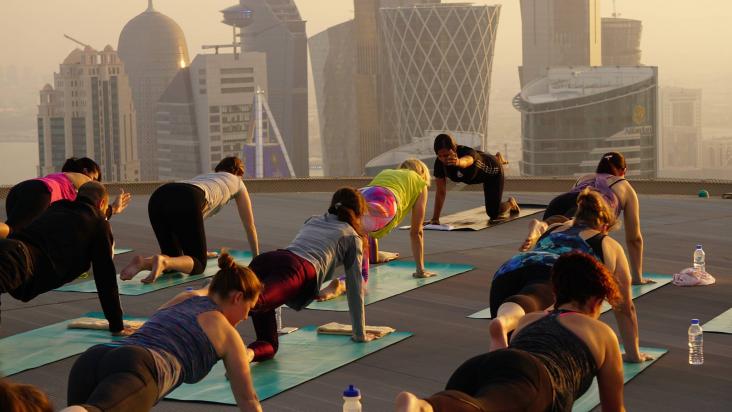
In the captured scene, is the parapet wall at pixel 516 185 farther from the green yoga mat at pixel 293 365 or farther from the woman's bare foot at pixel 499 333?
the woman's bare foot at pixel 499 333

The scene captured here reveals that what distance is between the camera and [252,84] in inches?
7244

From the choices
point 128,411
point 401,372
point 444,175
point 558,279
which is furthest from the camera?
point 444,175

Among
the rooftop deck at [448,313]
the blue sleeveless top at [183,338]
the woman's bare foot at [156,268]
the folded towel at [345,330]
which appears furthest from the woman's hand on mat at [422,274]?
the blue sleeveless top at [183,338]

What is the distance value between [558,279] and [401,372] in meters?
1.99

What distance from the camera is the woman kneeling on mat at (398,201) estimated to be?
25.7 feet

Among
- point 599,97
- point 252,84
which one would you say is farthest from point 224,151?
point 599,97

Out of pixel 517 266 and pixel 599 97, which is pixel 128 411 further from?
pixel 599 97

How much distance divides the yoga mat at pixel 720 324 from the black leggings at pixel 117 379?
3.86 metres

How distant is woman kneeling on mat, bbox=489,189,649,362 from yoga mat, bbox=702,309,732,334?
4.19ft

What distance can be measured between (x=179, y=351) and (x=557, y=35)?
192 m

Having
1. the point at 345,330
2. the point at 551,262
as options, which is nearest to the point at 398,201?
the point at 345,330

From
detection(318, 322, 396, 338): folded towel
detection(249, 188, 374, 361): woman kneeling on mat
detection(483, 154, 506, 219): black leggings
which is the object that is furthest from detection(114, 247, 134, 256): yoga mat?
detection(249, 188, 374, 361): woman kneeling on mat

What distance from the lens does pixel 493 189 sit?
1127cm

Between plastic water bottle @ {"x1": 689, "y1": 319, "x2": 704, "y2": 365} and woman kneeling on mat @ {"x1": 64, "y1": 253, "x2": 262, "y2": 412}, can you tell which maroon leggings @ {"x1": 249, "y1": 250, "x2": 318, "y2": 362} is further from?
plastic water bottle @ {"x1": 689, "y1": 319, "x2": 704, "y2": 365}
